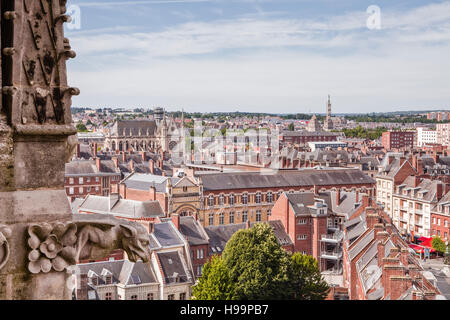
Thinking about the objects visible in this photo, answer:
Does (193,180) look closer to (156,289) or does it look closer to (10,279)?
(156,289)

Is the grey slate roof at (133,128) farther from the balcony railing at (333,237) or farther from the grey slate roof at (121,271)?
the grey slate roof at (121,271)

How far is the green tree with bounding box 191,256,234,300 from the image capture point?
30047mm

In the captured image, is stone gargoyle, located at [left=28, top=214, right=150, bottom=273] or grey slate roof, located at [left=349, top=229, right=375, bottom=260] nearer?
stone gargoyle, located at [left=28, top=214, right=150, bottom=273]

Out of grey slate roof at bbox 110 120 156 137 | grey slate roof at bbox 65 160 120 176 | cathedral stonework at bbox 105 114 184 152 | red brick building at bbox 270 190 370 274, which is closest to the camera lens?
red brick building at bbox 270 190 370 274

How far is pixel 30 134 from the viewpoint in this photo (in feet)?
10.9

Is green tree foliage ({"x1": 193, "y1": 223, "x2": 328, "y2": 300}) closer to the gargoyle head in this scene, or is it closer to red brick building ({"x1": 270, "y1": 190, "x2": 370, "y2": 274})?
red brick building ({"x1": 270, "y1": 190, "x2": 370, "y2": 274})

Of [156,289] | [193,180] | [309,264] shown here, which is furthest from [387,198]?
[156,289]

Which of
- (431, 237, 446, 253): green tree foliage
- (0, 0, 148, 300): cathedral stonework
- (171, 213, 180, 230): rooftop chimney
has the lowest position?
(431, 237, 446, 253): green tree foliage

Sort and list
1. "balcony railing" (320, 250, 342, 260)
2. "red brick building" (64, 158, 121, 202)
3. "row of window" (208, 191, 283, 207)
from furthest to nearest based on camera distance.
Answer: "red brick building" (64, 158, 121, 202), "row of window" (208, 191, 283, 207), "balcony railing" (320, 250, 342, 260)

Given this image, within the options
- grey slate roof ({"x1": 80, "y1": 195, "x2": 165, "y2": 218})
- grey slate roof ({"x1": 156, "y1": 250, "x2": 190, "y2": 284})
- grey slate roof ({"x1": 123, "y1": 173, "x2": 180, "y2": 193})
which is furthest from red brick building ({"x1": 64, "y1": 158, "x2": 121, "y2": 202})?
grey slate roof ({"x1": 156, "y1": 250, "x2": 190, "y2": 284})

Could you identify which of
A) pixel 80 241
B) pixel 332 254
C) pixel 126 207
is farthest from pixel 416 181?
pixel 80 241

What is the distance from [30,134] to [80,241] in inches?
27.9
